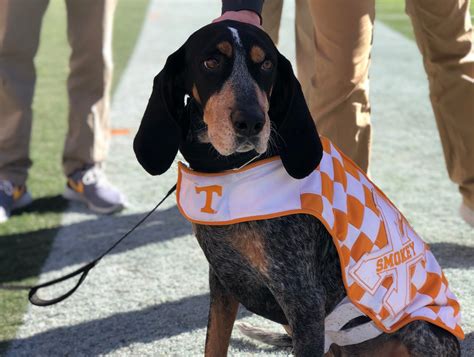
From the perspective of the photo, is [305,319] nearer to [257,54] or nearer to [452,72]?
[257,54]

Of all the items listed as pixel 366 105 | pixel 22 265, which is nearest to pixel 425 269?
pixel 366 105

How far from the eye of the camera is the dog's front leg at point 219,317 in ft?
9.05

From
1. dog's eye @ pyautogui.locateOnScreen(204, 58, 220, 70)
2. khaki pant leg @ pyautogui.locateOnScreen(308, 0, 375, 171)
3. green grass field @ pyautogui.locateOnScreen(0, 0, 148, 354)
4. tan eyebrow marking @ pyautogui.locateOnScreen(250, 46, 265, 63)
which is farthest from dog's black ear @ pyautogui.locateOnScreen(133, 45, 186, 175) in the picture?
green grass field @ pyautogui.locateOnScreen(0, 0, 148, 354)

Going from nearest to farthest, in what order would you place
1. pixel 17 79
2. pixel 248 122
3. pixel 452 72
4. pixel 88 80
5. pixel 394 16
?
pixel 248 122, pixel 452 72, pixel 17 79, pixel 88 80, pixel 394 16

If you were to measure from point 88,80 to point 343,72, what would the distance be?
2.07 m

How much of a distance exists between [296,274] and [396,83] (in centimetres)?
662

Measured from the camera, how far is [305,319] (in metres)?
2.43

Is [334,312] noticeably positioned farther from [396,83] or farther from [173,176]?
[396,83]

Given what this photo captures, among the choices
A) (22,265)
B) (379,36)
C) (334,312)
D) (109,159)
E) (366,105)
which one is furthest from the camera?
(379,36)

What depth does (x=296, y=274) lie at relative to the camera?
244 cm

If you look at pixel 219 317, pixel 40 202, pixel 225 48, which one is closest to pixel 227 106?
pixel 225 48

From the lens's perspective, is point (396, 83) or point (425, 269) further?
point (396, 83)

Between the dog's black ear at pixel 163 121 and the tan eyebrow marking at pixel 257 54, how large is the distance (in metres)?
0.23

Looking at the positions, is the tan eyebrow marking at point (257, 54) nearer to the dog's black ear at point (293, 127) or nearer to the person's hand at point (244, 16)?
Result: the dog's black ear at point (293, 127)
